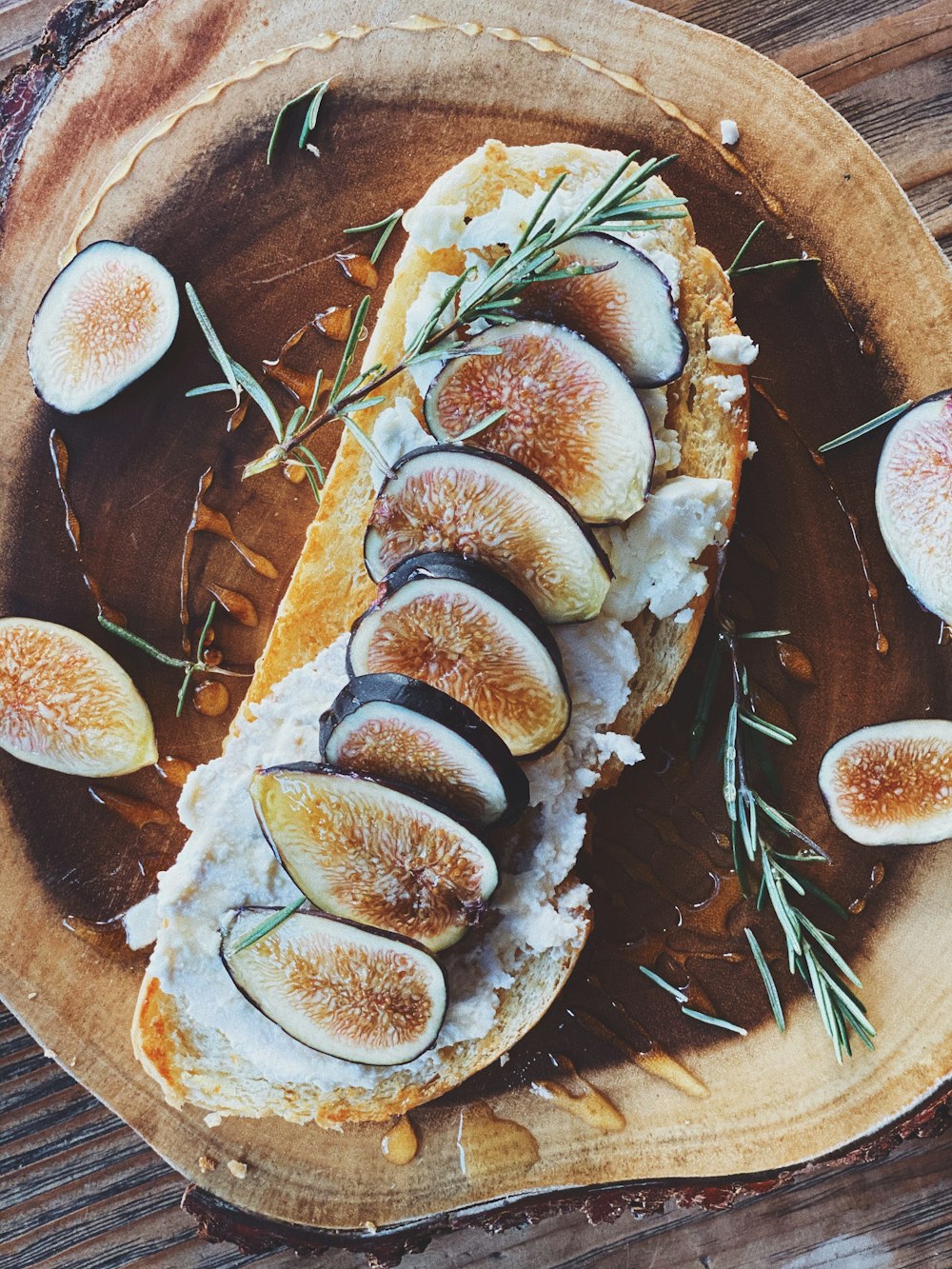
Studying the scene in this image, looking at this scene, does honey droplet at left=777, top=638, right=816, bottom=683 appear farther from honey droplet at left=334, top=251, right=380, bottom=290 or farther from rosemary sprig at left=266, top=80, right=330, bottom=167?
rosemary sprig at left=266, top=80, right=330, bottom=167

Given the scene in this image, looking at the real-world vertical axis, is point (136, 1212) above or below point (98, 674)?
below

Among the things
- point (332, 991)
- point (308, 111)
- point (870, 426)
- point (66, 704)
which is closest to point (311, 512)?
point (66, 704)

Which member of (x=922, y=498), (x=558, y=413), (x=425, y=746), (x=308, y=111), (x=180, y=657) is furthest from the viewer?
(x=180, y=657)

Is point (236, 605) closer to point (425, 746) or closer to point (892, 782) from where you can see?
point (425, 746)

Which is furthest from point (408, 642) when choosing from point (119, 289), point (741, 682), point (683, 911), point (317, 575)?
point (119, 289)

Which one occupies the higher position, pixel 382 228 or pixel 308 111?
pixel 308 111

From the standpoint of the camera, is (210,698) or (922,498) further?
(210,698)

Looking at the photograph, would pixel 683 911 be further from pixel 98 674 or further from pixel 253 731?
pixel 98 674
